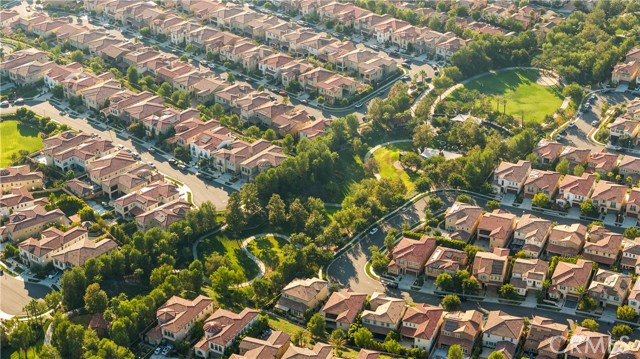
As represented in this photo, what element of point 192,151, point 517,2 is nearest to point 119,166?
point 192,151

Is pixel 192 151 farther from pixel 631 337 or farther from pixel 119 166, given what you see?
pixel 631 337

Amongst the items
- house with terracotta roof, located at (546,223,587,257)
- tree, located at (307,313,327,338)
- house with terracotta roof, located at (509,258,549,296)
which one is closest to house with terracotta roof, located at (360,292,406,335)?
tree, located at (307,313,327,338)

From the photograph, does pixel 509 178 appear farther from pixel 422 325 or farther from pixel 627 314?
pixel 422 325

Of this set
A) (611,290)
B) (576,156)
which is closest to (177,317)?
(611,290)

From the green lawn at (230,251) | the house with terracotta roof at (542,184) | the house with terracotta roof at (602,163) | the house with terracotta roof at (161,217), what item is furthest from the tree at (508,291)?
the house with terracotta roof at (161,217)

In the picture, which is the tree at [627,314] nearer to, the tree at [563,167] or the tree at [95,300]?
the tree at [563,167]

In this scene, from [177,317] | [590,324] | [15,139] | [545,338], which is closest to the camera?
[545,338]
